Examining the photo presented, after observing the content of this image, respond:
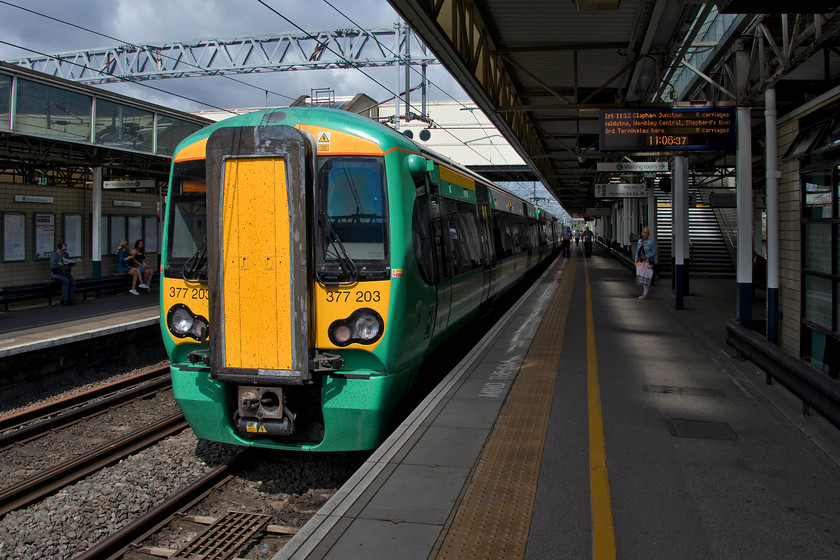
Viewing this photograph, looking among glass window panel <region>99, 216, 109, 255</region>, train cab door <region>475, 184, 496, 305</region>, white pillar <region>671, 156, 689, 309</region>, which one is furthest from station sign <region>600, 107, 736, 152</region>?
glass window panel <region>99, 216, 109, 255</region>

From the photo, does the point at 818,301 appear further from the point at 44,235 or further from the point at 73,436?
the point at 44,235

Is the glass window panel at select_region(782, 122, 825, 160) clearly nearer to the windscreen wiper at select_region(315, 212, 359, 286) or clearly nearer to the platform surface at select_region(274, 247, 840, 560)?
the platform surface at select_region(274, 247, 840, 560)

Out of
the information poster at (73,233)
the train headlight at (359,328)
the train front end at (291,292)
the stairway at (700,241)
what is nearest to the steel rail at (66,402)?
the train front end at (291,292)

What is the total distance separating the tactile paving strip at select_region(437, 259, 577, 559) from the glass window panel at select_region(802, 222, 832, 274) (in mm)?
3276

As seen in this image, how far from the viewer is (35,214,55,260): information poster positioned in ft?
53.4

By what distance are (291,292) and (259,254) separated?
0.42m

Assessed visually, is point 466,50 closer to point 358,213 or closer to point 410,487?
point 358,213

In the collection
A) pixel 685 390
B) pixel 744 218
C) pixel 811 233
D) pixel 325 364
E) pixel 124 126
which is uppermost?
pixel 124 126

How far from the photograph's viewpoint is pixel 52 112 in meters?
13.8

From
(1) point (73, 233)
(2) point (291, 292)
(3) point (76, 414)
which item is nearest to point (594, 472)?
(2) point (291, 292)

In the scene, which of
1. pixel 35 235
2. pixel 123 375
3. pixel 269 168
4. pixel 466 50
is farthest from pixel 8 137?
pixel 269 168

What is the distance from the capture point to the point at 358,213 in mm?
5668

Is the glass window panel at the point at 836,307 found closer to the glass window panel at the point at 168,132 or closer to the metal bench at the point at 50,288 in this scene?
the metal bench at the point at 50,288

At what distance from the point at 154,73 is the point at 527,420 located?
19.0 metres
